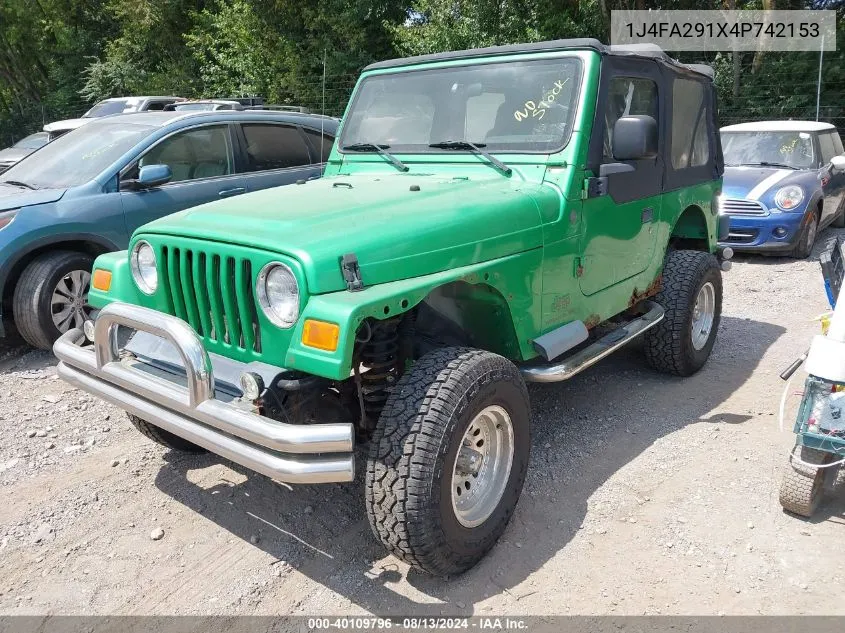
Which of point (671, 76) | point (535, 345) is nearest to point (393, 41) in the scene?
point (671, 76)

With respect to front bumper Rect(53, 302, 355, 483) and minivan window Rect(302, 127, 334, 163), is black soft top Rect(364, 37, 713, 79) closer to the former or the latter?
front bumper Rect(53, 302, 355, 483)

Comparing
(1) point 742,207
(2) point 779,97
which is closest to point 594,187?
(1) point 742,207

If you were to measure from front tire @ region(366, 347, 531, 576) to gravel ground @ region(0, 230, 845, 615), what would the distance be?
239mm

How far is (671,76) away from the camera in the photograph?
4.53 meters

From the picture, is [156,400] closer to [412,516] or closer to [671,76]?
[412,516]

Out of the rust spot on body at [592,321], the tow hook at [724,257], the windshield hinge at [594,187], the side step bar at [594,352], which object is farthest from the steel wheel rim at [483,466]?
the tow hook at [724,257]

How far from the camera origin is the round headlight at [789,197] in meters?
8.59

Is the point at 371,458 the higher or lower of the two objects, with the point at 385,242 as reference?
lower

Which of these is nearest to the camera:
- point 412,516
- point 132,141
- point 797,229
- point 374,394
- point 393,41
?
point 412,516

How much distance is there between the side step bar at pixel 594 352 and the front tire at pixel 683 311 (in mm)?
160

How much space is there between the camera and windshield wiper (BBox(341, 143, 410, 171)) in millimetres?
3908

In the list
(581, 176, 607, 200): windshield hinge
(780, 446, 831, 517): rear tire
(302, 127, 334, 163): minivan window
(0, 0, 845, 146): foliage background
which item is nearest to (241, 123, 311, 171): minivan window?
(302, 127, 334, 163): minivan window

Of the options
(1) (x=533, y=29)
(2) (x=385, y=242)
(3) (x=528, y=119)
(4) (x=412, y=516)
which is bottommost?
(4) (x=412, y=516)

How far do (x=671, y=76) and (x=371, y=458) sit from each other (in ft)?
11.1
